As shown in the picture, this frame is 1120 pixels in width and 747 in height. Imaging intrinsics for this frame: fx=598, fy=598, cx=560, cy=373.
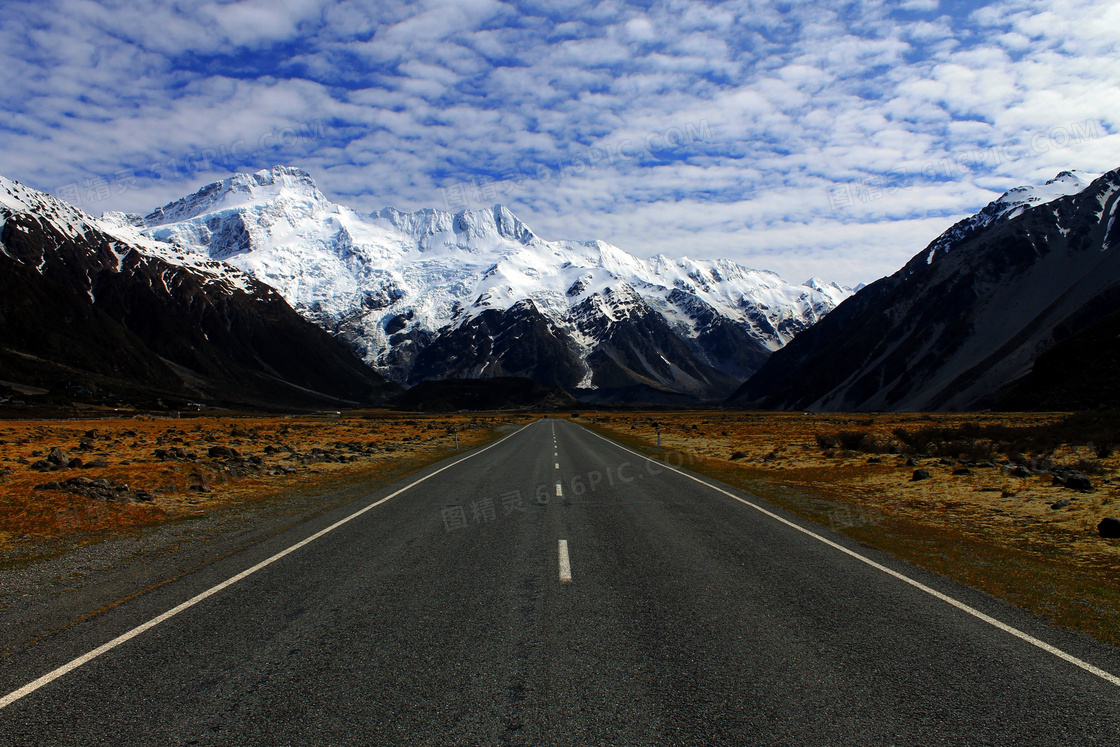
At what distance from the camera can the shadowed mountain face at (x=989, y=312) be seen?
117 metres

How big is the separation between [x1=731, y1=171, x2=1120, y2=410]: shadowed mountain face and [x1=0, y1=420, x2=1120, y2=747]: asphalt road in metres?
125

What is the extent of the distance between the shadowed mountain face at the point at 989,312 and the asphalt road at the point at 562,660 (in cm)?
12456

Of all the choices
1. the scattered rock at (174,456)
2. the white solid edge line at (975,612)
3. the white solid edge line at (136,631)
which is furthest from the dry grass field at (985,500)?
the scattered rock at (174,456)

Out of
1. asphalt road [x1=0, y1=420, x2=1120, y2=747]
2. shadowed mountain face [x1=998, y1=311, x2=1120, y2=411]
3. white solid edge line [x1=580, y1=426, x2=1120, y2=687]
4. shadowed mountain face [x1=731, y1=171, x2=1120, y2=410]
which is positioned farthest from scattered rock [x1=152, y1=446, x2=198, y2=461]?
shadowed mountain face [x1=731, y1=171, x2=1120, y2=410]

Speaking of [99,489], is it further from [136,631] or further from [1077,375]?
[1077,375]

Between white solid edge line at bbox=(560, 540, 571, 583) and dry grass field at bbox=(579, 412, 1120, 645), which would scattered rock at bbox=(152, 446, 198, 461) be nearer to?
white solid edge line at bbox=(560, 540, 571, 583)

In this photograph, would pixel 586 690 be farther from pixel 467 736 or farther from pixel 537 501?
pixel 537 501

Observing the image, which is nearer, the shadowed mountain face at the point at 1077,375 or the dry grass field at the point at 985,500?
the dry grass field at the point at 985,500

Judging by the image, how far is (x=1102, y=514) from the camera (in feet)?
42.9

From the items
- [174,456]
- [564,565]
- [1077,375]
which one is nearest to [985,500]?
[564,565]

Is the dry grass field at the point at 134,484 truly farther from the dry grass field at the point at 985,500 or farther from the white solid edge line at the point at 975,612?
the dry grass field at the point at 985,500

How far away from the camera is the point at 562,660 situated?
5641 mm

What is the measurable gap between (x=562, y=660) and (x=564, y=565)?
11.2 feet

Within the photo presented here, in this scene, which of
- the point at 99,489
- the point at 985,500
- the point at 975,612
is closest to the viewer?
the point at 975,612
